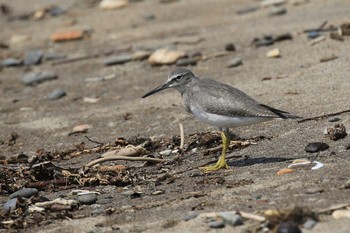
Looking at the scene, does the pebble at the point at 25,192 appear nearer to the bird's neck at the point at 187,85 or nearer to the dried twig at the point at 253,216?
the bird's neck at the point at 187,85

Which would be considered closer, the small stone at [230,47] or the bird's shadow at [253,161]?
the bird's shadow at [253,161]

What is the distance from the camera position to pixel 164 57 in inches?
421

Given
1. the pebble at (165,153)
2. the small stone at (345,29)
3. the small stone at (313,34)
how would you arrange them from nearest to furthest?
the pebble at (165,153)
the small stone at (345,29)
the small stone at (313,34)

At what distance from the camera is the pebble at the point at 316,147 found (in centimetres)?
680

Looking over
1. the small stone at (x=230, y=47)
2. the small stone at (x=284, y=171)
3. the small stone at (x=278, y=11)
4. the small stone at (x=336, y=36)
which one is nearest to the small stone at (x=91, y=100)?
the small stone at (x=230, y=47)

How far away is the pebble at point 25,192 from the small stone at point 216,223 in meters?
1.85

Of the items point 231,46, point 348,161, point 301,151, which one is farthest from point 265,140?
point 231,46

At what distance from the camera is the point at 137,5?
14391 millimetres

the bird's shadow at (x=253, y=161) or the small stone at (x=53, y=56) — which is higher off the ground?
the bird's shadow at (x=253, y=161)

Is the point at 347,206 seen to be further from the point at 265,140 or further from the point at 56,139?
the point at 56,139

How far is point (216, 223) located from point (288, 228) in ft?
1.79

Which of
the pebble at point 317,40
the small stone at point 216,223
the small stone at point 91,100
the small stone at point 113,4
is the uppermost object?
the small stone at point 216,223

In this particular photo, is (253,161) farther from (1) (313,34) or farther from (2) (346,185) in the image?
(1) (313,34)

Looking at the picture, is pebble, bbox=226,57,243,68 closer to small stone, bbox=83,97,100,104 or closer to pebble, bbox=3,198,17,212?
small stone, bbox=83,97,100,104
